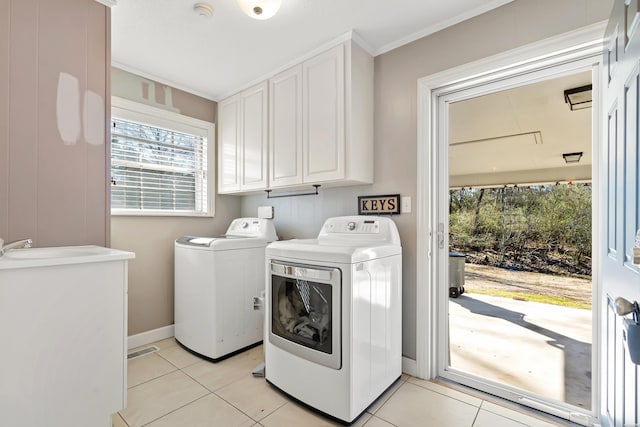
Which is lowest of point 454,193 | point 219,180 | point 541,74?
point 454,193

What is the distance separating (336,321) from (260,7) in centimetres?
177

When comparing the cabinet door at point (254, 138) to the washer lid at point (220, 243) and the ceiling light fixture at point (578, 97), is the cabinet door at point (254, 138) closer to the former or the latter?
the washer lid at point (220, 243)

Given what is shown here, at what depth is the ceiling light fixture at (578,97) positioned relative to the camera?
1660mm

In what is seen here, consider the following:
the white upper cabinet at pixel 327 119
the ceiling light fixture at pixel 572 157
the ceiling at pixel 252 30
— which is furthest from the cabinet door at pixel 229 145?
the ceiling light fixture at pixel 572 157

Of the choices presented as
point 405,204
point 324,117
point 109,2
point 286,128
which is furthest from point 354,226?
A: point 109,2

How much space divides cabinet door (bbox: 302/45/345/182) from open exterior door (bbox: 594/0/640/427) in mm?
1373

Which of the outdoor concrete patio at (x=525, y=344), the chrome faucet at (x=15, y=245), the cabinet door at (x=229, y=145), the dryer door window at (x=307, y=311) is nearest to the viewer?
the chrome faucet at (x=15, y=245)

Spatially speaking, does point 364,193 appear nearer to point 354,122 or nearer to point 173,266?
point 354,122

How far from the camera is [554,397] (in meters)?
1.74

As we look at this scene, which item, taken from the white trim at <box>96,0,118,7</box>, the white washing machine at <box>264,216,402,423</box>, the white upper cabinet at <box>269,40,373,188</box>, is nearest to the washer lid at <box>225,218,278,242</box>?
the white upper cabinet at <box>269,40,373,188</box>

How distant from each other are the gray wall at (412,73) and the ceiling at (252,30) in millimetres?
93

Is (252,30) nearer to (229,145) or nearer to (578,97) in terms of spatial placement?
(229,145)

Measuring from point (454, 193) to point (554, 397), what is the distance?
1310 millimetres

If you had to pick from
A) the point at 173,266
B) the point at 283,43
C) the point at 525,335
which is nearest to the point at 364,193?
the point at 283,43
